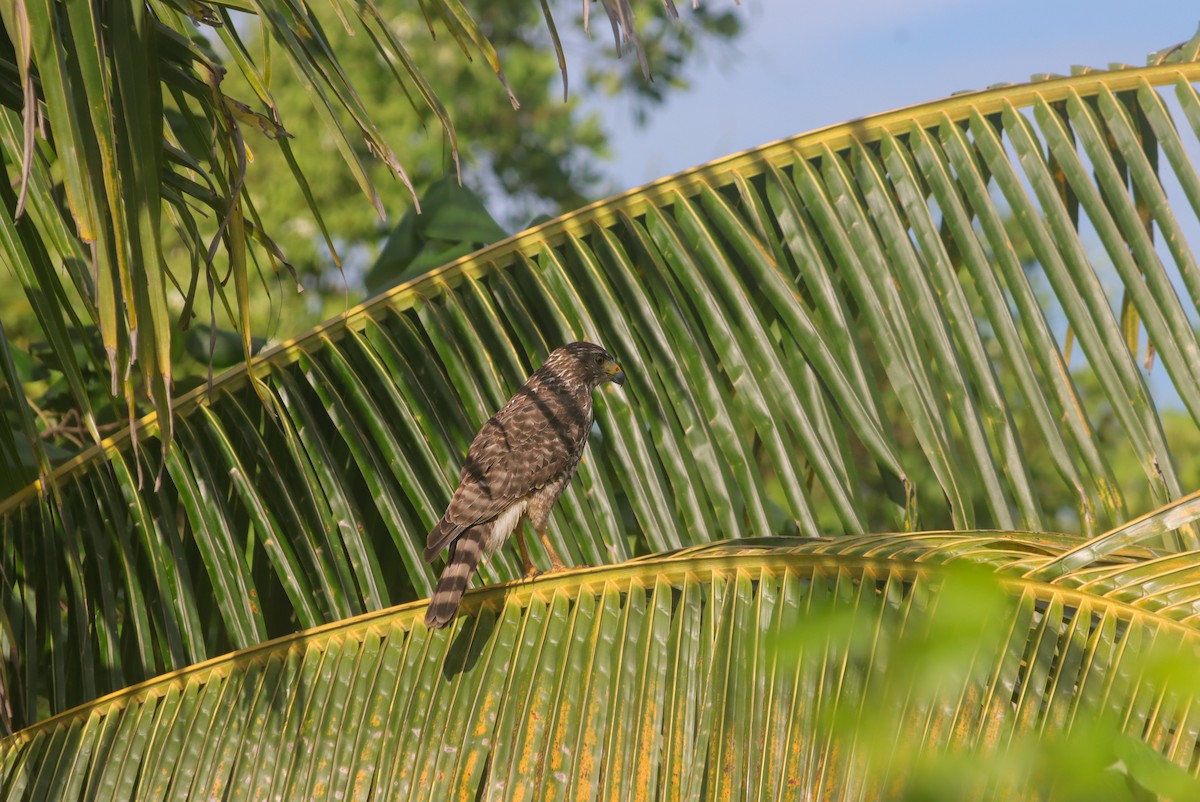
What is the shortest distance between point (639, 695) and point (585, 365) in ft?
6.08

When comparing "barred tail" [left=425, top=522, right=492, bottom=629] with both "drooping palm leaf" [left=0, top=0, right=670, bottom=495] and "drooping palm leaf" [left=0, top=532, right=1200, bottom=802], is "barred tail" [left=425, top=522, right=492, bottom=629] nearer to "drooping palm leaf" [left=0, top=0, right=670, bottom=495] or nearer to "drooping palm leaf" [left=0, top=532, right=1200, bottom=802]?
"drooping palm leaf" [left=0, top=532, right=1200, bottom=802]

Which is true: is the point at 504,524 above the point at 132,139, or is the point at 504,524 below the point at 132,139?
below

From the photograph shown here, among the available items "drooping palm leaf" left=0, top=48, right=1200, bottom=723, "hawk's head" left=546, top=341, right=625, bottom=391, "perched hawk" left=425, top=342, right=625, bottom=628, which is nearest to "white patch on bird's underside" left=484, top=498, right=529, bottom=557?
"perched hawk" left=425, top=342, right=625, bottom=628

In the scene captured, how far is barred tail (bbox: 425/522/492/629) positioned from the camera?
2.73 m

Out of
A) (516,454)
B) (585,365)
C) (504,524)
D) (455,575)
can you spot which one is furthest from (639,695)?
(585,365)

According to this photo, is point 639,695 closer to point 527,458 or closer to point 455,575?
point 455,575

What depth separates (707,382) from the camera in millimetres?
3445

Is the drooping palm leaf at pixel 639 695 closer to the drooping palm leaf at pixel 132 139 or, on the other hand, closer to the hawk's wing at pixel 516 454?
the hawk's wing at pixel 516 454

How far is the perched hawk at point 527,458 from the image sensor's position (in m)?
3.36

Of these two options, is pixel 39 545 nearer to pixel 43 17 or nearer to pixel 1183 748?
pixel 43 17

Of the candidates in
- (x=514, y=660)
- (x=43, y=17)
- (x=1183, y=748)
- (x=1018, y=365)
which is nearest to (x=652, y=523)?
(x=514, y=660)

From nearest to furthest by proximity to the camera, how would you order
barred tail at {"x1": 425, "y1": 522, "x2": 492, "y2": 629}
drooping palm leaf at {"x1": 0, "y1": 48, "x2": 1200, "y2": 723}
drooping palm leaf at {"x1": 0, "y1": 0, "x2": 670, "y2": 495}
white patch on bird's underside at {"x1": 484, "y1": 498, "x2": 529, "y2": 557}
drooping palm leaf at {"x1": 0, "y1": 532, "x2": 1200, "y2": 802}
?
drooping palm leaf at {"x1": 0, "y1": 0, "x2": 670, "y2": 495} < drooping palm leaf at {"x1": 0, "y1": 532, "x2": 1200, "y2": 802} < barred tail at {"x1": 425, "y1": 522, "x2": 492, "y2": 629} < drooping palm leaf at {"x1": 0, "y1": 48, "x2": 1200, "y2": 723} < white patch on bird's underside at {"x1": 484, "y1": 498, "x2": 529, "y2": 557}

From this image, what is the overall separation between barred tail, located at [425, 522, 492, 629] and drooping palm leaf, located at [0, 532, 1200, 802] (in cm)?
5

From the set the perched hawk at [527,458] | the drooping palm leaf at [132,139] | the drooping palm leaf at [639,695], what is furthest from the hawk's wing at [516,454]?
the drooping palm leaf at [132,139]
